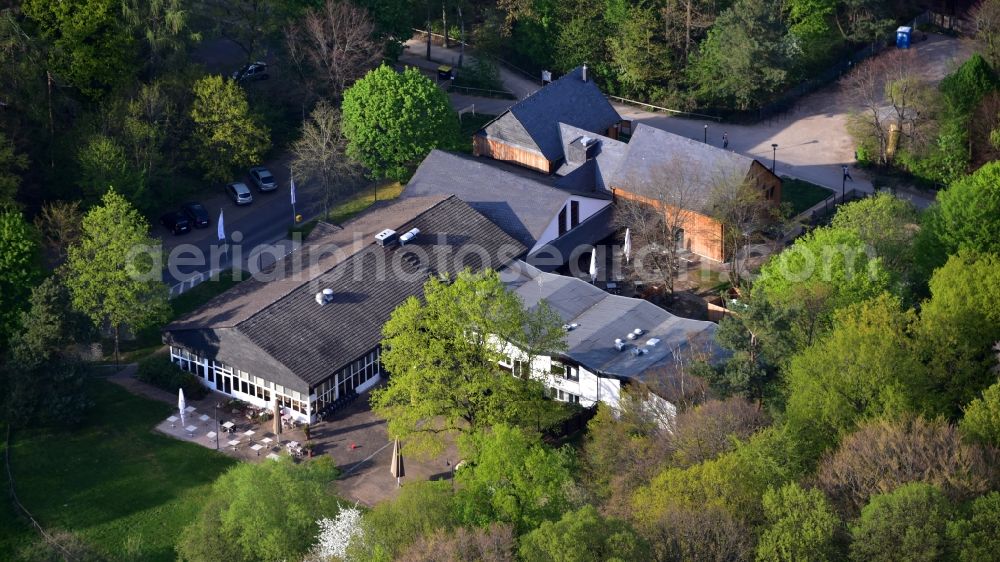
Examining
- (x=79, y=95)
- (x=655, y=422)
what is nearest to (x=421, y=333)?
(x=655, y=422)

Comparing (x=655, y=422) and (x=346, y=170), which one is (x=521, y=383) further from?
(x=346, y=170)

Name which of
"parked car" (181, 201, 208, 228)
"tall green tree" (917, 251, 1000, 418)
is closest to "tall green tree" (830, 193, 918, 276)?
"tall green tree" (917, 251, 1000, 418)

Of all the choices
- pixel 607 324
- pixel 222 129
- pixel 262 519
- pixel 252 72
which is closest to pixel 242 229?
pixel 222 129

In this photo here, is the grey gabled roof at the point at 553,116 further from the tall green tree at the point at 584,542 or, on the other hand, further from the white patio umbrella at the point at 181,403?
the tall green tree at the point at 584,542

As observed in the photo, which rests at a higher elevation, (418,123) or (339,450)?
(418,123)

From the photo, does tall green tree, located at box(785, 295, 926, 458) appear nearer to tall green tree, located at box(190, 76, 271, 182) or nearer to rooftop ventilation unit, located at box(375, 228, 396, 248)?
rooftop ventilation unit, located at box(375, 228, 396, 248)

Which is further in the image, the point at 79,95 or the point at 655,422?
the point at 79,95

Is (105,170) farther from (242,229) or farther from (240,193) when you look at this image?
(240,193)
